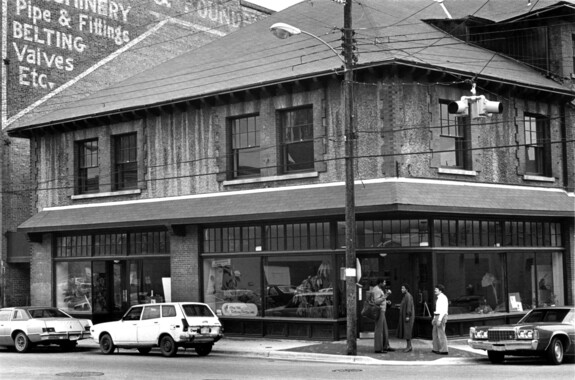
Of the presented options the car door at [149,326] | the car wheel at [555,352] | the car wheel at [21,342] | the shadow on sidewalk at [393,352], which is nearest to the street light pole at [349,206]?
the shadow on sidewalk at [393,352]

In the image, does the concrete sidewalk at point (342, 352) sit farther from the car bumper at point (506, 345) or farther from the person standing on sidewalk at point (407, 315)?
the car bumper at point (506, 345)

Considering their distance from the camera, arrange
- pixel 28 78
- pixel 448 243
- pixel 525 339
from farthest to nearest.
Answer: pixel 28 78 → pixel 448 243 → pixel 525 339

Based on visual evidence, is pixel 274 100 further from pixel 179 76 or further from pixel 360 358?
pixel 360 358

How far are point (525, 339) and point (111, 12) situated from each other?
28.1 meters

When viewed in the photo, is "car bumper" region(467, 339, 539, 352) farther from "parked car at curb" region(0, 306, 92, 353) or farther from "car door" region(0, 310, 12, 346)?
"car door" region(0, 310, 12, 346)

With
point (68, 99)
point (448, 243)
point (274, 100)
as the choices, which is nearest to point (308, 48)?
point (274, 100)

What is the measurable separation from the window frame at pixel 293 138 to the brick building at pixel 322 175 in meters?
0.07

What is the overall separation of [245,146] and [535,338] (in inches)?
491

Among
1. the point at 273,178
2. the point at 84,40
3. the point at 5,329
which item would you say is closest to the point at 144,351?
the point at 5,329

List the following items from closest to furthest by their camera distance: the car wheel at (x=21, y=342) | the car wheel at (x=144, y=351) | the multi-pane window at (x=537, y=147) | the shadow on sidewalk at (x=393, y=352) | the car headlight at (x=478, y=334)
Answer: the car headlight at (x=478, y=334), the shadow on sidewalk at (x=393, y=352), the car wheel at (x=144, y=351), the car wheel at (x=21, y=342), the multi-pane window at (x=537, y=147)

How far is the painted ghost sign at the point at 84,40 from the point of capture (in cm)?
3688

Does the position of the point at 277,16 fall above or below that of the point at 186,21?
below

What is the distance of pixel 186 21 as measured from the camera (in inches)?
1722

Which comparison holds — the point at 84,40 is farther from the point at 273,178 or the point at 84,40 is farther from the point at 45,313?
the point at 45,313
